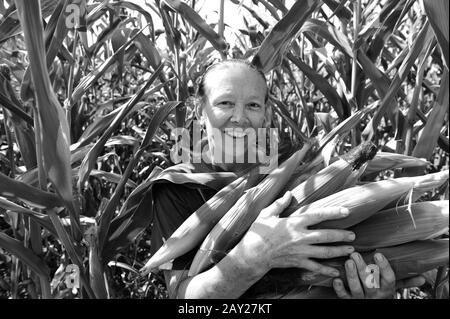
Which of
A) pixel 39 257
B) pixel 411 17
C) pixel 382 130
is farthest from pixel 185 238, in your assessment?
pixel 411 17

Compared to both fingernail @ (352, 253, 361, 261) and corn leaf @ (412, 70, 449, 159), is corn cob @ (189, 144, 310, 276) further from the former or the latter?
corn leaf @ (412, 70, 449, 159)

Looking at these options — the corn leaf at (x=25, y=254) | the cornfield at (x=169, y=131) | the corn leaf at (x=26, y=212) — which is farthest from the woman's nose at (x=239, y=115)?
the corn leaf at (x=25, y=254)

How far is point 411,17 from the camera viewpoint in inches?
93.3

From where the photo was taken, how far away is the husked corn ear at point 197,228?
95cm

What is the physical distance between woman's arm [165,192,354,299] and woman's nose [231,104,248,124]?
247 mm

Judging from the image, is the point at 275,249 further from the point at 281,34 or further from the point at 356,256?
the point at 281,34

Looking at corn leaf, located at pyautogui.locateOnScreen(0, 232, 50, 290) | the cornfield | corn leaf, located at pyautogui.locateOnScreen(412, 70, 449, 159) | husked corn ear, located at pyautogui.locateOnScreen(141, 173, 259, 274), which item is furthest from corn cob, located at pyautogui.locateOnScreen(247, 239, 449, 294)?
corn leaf, located at pyautogui.locateOnScreen(0, 232, 50, 290)

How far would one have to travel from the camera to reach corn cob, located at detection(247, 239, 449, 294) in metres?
0.82

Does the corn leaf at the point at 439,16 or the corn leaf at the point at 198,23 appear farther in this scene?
the corn leaf at the point at 198,23

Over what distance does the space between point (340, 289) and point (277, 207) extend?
0.16 meters

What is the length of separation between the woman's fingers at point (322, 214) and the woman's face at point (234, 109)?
290mm

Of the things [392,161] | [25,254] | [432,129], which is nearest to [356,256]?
[392,161]

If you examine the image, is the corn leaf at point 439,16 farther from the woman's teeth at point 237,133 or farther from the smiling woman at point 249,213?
the woman's teeth at point 237,133

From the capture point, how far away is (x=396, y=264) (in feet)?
2.76
